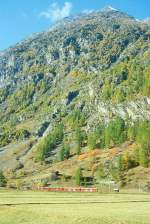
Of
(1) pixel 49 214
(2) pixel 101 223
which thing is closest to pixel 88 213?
(1) pixel 49 214

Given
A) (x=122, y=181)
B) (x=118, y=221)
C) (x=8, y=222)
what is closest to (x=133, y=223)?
(x=118, y=221)

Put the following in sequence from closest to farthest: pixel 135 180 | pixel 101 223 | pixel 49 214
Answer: pixel 101 223, pixel 49 214, pixel 135 180

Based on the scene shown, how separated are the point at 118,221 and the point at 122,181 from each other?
149m

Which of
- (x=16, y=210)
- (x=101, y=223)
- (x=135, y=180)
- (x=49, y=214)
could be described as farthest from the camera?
(x=135, y=180)

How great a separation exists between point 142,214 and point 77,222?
33.2 feet

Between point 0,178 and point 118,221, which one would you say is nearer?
point 118,221

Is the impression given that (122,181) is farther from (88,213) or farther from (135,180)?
(88,213)

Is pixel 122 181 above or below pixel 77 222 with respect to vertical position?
above

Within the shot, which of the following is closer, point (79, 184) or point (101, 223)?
point (101, 223)

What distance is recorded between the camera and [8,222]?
44.7m

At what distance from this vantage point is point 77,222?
43.7 meters

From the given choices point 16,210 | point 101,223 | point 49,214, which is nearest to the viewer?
point 101,223

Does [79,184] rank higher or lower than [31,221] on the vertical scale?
higher

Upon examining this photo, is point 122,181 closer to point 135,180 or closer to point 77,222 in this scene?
point 135,180
